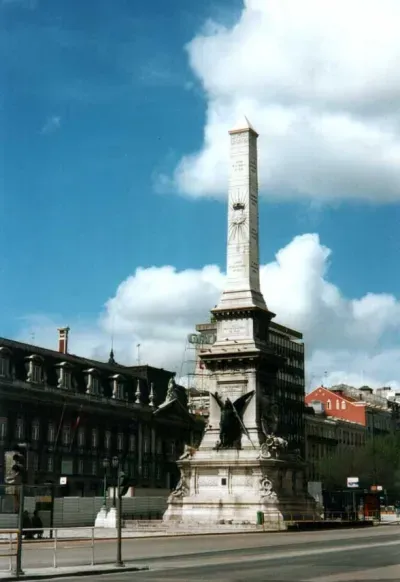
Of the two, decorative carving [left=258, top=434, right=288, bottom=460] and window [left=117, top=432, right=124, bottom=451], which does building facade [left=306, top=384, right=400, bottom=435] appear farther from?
decorative carving [left=258, top=434, right=288, bottom=460]

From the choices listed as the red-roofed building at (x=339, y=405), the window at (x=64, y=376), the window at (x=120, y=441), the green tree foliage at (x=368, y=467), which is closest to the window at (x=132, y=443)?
the window at (x=120, y=441)

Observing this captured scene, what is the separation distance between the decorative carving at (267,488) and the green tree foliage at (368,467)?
55087 millimetres

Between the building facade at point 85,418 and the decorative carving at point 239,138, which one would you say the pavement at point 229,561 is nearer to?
the decorative carving at point 239,138

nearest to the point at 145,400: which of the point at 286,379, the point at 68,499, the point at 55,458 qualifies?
the point at 55,458

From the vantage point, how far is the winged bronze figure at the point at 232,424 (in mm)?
58312

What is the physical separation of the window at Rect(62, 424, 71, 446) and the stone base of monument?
1241 inches

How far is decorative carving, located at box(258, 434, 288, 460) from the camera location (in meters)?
56.8

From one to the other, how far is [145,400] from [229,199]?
46.8 metres

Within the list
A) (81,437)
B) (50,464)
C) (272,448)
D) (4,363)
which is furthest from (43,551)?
(81,437)

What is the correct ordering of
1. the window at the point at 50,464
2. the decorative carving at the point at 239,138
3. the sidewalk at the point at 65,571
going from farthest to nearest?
the window at the point at 50,464 → the decorative carving at the point at 239,138 → the sidewalk at the point at 65,571

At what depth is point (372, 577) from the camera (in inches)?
895

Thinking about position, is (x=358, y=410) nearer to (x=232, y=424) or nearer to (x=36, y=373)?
(x=36, y=373)

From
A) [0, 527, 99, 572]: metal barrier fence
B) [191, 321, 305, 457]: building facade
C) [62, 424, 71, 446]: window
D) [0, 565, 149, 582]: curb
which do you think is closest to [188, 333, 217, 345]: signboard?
[191, 321, 305, 457]: building facade

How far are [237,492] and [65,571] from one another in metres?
33.0
